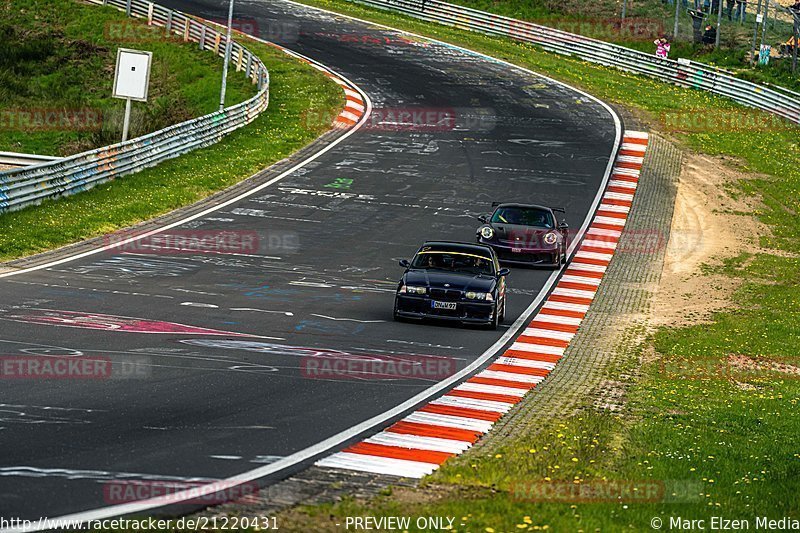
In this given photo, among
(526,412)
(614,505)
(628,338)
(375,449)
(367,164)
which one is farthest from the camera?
(367,164)

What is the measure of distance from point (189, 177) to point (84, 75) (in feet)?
77.3

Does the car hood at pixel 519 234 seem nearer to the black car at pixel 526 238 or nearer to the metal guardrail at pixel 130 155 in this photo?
the black car at pixel 526 238

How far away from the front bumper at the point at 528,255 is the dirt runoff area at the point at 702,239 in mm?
2712

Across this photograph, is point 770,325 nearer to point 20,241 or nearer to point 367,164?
point 20,241

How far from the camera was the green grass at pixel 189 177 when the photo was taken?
93.4 ft

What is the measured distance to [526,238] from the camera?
29062 mm

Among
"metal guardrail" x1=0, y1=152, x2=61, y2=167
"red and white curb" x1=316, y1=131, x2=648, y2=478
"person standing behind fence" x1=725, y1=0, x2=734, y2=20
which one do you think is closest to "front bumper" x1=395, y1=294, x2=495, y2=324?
"red and white curb" x1=316, y1=131, x2=648, y2=478

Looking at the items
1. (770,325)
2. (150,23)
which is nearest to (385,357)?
(770,325)

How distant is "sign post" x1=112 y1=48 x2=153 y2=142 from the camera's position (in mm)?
Answer: 38438

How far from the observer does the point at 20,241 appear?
87.8ft

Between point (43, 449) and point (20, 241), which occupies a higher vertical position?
point (43, 449)

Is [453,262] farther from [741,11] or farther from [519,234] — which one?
[741,11]

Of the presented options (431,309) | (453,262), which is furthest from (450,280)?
(453,262)

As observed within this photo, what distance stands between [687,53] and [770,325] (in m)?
41.0
